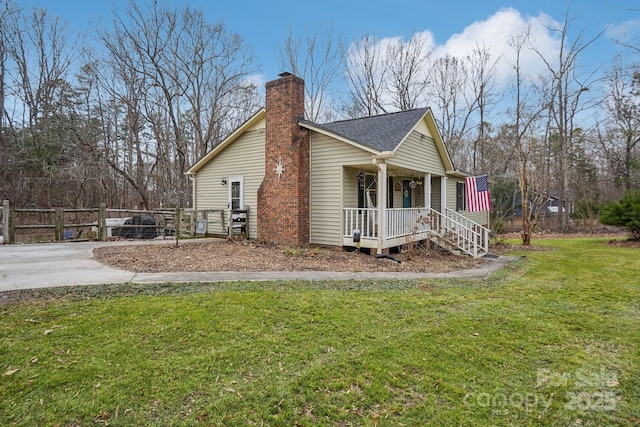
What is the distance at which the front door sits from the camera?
46.9 ft

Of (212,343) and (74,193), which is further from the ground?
(74,193)

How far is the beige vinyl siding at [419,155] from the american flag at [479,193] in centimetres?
154

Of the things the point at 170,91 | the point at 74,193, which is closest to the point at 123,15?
the point at 170,91

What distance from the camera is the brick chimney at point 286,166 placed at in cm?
1030

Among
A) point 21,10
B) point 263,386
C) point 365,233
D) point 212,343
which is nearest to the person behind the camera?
point 263,386

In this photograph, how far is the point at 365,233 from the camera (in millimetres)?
10406

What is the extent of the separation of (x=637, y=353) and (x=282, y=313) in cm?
388

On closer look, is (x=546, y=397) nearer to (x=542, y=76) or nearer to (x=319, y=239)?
(x=319, y=239)

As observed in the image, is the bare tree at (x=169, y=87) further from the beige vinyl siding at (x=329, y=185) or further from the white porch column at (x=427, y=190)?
the white porch column at (x=427, y=190)

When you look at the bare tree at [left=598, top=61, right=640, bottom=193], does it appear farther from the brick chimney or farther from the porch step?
the brick chimney

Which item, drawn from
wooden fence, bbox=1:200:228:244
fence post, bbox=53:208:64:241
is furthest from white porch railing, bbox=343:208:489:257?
fence post, bbox=53:208:64:241

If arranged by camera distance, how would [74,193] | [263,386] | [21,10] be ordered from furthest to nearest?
[74,193] < [21,10] < [263,386]

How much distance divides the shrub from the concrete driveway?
9.91m

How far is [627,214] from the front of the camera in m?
14.0
